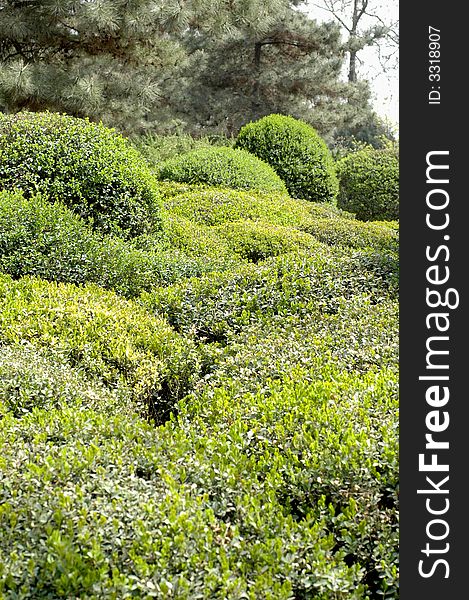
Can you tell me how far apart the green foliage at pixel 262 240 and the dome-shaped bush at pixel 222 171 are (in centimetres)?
304

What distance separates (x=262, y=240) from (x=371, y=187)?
679 cm

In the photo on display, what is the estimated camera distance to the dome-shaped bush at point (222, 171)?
33.2 feet

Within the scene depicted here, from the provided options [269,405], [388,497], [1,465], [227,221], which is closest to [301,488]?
[388,497]

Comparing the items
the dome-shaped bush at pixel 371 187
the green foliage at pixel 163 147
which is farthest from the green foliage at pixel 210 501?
the dome-shaped bush at pixel 371 187

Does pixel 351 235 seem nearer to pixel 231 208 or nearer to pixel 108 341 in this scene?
pixel 231 208

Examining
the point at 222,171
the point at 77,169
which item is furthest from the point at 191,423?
the point at 222,171

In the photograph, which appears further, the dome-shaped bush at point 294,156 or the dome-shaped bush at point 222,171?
the dome-shaped bush at point 294,156

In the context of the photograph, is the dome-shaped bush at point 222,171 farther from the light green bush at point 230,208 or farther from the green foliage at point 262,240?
the green foliage at point 262,240

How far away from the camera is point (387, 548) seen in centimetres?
210

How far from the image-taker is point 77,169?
5.90 meters

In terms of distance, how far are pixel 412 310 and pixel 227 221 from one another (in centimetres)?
542

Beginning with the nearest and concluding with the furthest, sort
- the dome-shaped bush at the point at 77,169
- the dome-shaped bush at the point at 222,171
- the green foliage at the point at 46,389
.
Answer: the green foliage at the point at 46,389 < the dome-shaped bush at the point at 77,169 < the dome-shaped bush at the point at 222,171

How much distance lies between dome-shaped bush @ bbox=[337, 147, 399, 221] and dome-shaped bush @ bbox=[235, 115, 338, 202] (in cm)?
104

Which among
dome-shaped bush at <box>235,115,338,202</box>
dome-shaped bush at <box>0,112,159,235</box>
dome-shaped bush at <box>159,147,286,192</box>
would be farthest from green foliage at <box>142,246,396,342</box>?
dome-shaped bush at <box>235,115,338,202</box>
